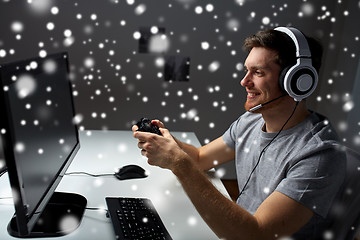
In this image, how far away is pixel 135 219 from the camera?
37.1 inches

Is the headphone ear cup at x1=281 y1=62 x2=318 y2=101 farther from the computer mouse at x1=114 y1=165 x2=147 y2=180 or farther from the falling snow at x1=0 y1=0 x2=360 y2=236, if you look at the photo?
the falling snow at x1=0 y1=0 x2=360 y2=236

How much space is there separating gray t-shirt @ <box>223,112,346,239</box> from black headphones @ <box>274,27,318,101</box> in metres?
0.10

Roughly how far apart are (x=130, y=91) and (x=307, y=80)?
143 centimetres

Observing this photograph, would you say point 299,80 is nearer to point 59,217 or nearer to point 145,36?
point 59,217

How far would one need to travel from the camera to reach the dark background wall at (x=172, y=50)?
83.5 inches

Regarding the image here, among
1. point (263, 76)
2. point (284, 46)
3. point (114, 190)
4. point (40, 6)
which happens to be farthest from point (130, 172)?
point (40, 6)

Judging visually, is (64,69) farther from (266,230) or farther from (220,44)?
(220,44)

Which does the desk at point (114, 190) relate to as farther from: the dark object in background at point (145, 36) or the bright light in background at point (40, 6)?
the bright light in background at point (40, 6)

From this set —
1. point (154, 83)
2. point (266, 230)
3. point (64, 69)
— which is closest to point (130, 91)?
point (154, 83)

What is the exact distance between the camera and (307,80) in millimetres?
1073

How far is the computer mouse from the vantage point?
1246mm

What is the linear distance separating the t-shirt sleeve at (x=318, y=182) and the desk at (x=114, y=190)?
265 mm

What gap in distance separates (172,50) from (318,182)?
4.98ft

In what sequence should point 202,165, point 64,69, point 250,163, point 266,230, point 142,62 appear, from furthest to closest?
1. point 142,62
2. point 202,165
3. point 250,163
4. point 64,69
5. point 266,230
